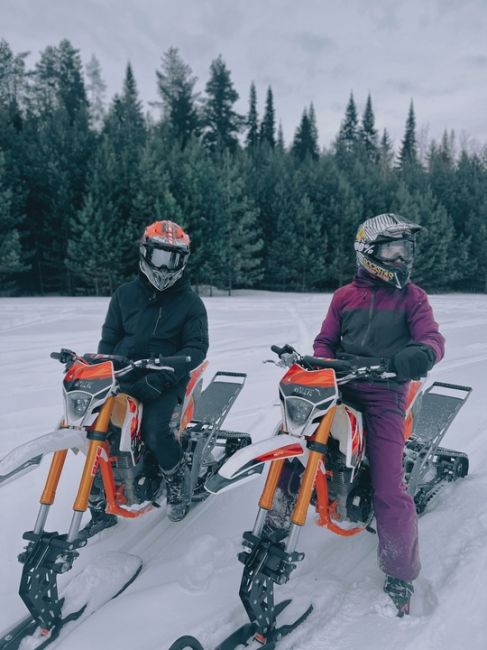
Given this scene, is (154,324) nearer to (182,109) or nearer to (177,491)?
(177,491)

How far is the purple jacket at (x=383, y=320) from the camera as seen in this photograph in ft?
9.81

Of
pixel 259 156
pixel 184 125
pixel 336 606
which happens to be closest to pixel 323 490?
pixel 336 606

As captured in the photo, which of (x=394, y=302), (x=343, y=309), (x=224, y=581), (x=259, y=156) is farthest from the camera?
(x=259, y=156)

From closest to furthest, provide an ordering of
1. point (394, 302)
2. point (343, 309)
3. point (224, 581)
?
point (224, 581) → point (394, 302) → point (343, 309)

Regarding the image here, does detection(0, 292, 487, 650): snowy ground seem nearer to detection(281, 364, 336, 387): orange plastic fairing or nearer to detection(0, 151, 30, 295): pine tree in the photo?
detection(281, 364, 336, 387): orange plastic fairing

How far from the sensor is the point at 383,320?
3.05m

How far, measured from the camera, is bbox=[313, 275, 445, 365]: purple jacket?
299cm

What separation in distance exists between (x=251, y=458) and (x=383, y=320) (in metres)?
1.36

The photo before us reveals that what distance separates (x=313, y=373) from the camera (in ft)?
8.33

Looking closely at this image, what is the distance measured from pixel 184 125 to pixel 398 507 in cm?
4089

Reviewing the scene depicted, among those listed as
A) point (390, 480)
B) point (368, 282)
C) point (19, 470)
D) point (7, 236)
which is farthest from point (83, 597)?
point (7, 236)

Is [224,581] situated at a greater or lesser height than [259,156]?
lesser

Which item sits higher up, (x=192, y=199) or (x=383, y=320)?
(x=192, y=199)

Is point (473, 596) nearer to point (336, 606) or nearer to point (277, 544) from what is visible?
point (336, 606)
